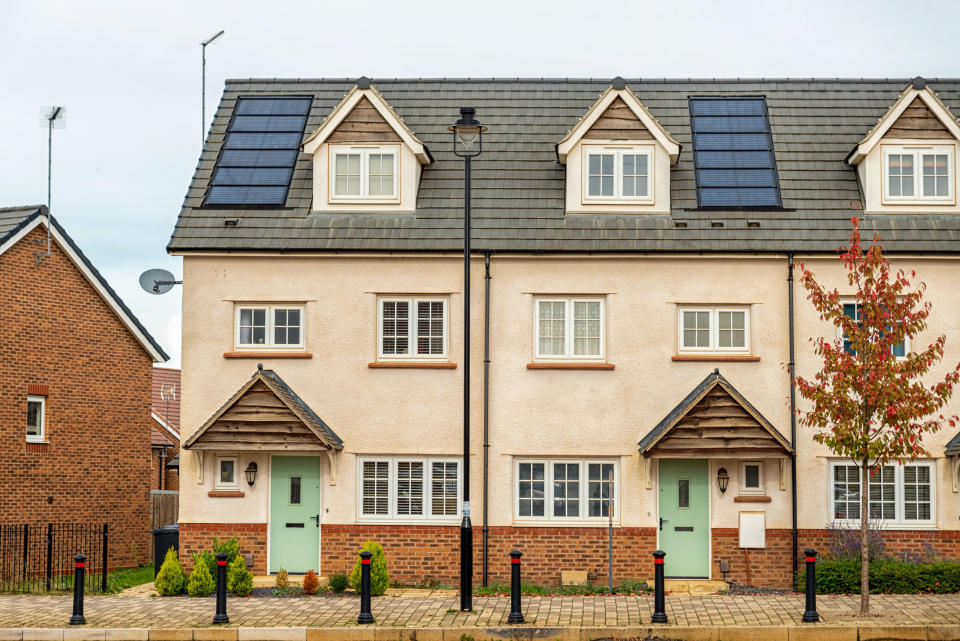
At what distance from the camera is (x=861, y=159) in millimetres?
20938

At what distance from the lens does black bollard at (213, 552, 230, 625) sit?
15805 millimetres

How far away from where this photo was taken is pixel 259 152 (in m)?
22.2

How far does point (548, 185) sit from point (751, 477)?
647cm

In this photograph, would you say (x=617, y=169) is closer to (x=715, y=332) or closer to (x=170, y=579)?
(x=715, y=332)

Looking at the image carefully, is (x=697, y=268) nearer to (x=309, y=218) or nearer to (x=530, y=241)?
(x=530, y=241)

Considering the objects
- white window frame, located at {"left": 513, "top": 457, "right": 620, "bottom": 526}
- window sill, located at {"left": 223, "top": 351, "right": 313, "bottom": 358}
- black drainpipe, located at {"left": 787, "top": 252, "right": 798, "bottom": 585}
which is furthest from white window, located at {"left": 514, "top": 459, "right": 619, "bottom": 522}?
window sill, located at {"left": 223, "top": 351, "right": 313, "bottom": 358}

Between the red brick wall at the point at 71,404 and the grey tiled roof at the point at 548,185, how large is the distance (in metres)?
5.66

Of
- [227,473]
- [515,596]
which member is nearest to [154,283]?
[227,473]

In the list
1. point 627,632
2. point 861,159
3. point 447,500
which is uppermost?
point 861,159

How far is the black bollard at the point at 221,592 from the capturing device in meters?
15.8

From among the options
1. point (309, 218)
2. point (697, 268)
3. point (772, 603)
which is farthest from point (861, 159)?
point (309, 218)

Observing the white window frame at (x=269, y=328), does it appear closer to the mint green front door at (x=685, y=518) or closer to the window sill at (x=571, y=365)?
the window sill at (x=571, y=365)

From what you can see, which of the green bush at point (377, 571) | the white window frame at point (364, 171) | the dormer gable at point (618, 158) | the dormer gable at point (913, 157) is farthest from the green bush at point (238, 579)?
the dormer gable at point (913, 157)

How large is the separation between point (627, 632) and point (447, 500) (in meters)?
5.77
